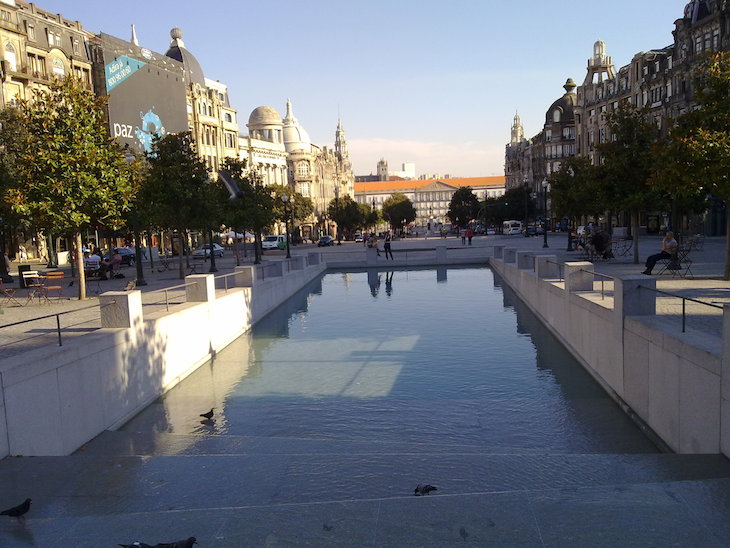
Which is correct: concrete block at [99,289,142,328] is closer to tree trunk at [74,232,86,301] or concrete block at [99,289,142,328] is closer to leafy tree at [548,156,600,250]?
tree trunk at [74,232,86,301]

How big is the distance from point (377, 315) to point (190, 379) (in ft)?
29.7

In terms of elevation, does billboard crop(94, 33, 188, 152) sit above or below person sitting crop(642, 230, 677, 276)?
above

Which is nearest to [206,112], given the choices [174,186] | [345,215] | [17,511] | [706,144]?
[345,215]

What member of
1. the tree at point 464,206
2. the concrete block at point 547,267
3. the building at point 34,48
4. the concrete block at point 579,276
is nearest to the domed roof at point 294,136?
the tree at point 464,206

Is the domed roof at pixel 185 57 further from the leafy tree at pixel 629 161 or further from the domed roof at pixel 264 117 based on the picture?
the leafy tree at pixel 629 161

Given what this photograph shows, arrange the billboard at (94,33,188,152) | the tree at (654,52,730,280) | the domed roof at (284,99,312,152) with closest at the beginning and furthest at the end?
the tree at (654,52,730,280) < the billboard at (94,33,188,152) < the domed roof at (284,99,312,152)

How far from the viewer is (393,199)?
147375mm

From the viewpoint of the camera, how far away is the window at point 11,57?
50.8 meters

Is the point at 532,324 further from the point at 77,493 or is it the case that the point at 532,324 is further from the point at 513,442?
the point at 77,493

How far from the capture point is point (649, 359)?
8.97 metres

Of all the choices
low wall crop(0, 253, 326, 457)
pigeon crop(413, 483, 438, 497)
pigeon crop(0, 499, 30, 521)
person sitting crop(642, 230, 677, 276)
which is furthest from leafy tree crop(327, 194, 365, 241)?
pigeon crop(0, 499, 30, 521)

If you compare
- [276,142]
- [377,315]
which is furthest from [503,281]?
[276,142]

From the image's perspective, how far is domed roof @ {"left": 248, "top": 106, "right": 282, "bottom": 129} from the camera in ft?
364

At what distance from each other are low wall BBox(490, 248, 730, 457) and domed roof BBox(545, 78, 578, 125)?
102 m
